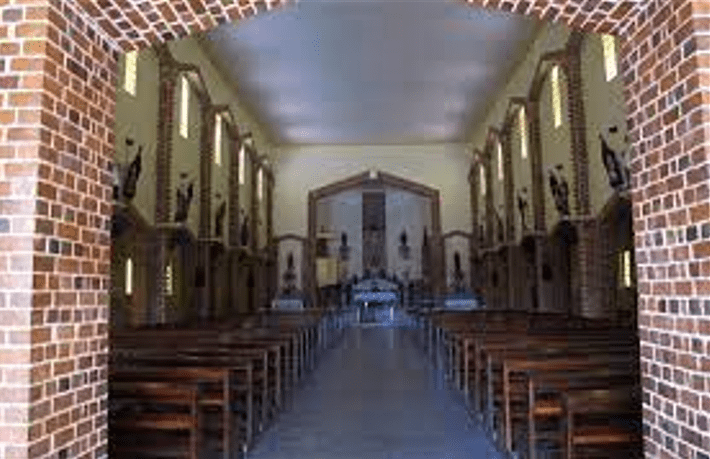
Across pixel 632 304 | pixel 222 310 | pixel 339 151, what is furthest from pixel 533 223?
pixel 339 151

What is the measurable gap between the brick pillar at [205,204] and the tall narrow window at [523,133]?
895 cm

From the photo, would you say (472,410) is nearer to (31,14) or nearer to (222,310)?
(31,14)

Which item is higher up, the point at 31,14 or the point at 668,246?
the point at 31,14

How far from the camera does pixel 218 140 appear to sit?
22.0 metres

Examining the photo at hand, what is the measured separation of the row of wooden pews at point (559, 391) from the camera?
180 inches

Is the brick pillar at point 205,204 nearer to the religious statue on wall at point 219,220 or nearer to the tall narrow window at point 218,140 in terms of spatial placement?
the tall narrow window at point 218,140

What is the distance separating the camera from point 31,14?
3.34 m

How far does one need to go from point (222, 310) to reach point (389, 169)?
402 inches

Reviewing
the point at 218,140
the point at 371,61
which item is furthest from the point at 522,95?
the point at 218,140

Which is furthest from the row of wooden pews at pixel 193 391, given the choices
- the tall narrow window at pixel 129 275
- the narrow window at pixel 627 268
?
the narrow window at pixel 627 268

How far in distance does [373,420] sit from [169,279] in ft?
33.5

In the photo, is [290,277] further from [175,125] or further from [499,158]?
[175,125]

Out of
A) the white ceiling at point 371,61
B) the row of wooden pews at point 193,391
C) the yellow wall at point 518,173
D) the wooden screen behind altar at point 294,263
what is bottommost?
the row of wooden pews at point 193,391

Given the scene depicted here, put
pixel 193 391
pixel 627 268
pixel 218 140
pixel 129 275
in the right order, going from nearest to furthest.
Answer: pixel 193 391, pixel 627 268, pixel 129 275, pixel 218 140
